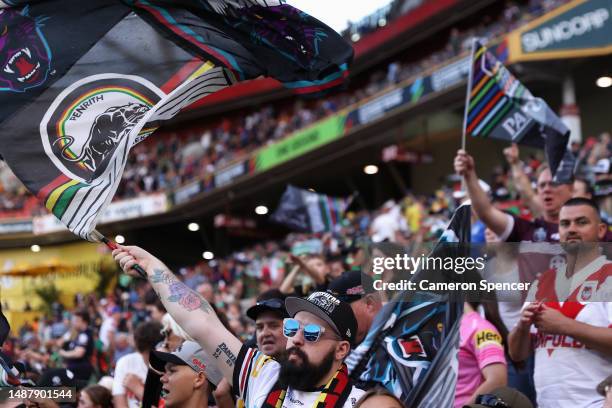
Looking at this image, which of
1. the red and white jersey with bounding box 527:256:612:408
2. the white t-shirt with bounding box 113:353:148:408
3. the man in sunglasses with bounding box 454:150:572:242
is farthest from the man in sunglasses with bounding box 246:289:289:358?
the white t-shirt with bounding box 113:353:148:408

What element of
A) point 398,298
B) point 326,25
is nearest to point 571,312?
point 398,298

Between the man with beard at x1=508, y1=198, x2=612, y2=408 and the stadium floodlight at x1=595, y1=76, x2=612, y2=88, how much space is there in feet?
51.3

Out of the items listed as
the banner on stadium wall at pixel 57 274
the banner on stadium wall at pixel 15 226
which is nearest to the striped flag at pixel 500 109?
the banner on stadium wall at pixel 57 274

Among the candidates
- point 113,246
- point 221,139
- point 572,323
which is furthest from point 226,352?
point 221,139

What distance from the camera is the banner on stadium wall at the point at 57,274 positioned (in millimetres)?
32750

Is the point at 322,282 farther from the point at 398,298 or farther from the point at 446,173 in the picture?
the point at 446,173

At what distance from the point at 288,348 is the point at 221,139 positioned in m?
29.9

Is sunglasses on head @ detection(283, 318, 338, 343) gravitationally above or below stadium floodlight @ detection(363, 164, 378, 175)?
below

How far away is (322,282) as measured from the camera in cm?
687

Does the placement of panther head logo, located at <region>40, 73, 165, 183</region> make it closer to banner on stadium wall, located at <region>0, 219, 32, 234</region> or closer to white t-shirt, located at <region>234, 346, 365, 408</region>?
white t-shirt, located at <region>234, 346, 365, 408</region>

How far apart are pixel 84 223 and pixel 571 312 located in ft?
7.57

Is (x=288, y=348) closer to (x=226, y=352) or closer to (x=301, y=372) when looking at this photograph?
(x=301, y=372)

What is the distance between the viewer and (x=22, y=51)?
5.04m

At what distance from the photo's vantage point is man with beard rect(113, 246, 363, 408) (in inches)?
149
